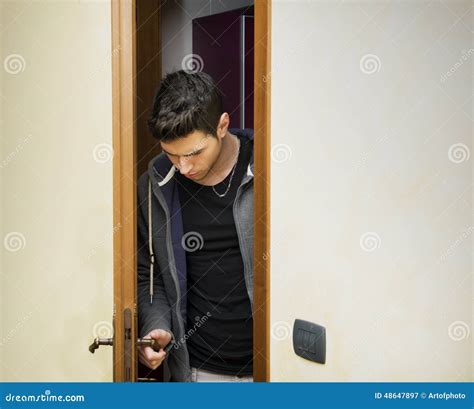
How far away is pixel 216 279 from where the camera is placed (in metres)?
1.84

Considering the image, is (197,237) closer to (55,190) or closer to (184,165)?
(184,165)

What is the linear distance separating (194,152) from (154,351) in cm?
60

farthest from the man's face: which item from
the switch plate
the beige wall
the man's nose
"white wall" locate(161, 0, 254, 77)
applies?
"white wall" locate(161, 0, 254, 77)

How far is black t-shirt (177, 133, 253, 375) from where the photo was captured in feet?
5.99

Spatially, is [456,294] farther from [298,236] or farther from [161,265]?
[161,265]

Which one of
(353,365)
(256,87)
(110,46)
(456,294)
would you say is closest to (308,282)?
(353,365)

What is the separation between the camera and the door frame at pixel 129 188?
1.29 m

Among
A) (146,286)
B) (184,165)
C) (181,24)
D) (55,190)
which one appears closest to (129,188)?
(55,190)

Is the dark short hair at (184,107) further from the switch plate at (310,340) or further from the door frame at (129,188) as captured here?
the switch plate at (310,340)

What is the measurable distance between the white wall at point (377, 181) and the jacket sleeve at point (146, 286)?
55 cm

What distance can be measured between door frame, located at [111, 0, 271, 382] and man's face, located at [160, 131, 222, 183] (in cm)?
40

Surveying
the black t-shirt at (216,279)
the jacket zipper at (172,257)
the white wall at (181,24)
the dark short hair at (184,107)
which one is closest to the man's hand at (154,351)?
the jacket zipper at (172,257)

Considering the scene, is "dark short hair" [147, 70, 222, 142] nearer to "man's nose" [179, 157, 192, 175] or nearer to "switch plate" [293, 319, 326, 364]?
"man's nose" [179, 157, 192, 175]

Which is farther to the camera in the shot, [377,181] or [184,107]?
[184,107]
